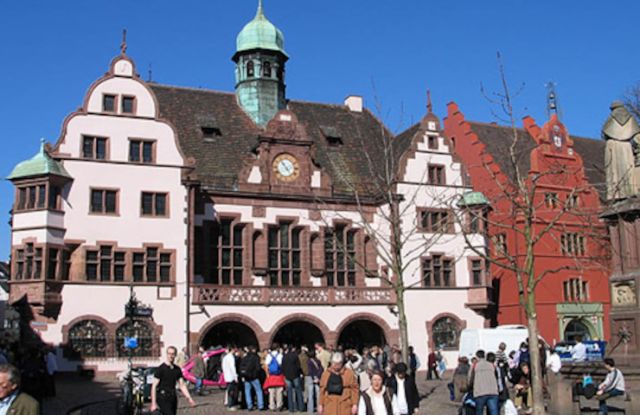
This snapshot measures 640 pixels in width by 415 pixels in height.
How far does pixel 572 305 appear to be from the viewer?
4697 centimetres

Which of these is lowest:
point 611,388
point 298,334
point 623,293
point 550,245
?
point 611,388

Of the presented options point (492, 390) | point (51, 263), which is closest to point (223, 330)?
point (51, 263)

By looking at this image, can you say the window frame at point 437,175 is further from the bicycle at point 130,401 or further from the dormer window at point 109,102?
the bicycle at point 130,401

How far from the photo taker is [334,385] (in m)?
11.7

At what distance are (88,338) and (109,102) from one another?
10537 millimetres

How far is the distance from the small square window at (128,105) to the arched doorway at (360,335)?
15396 millimetres

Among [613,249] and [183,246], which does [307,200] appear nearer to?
[183,246]

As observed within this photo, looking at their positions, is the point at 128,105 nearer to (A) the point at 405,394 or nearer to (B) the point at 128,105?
(B) the point at 128,105

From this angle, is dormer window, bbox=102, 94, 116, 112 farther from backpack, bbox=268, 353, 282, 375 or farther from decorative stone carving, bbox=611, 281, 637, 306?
decorative stone carving, bbox=611, 281, 637, 306

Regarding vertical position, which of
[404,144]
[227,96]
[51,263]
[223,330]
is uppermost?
[227,96]

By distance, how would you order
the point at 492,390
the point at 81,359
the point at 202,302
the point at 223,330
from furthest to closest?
the point at 223,330
the point at 202,302
the point at 81,359
the point at 492,390

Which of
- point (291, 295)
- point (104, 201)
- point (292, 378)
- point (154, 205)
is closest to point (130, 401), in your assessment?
point (292, 378)

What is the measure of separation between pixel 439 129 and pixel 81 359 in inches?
877

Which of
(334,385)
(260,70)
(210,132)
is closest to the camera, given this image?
(334,385)
